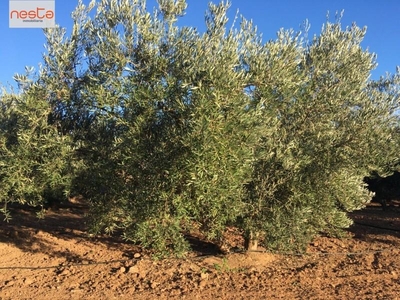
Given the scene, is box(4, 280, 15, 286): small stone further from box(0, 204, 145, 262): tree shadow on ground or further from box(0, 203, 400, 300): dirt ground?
box(0, 204, 145, 262): tree shadow on ground

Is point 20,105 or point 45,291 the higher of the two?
point 20,105

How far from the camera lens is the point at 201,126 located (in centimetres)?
539

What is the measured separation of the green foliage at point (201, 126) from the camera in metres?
5.83

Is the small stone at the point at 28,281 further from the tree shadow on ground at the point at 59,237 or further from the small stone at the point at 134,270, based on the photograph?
the small stone at the point at 134,270

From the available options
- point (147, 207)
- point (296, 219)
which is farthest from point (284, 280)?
point (147, 207)

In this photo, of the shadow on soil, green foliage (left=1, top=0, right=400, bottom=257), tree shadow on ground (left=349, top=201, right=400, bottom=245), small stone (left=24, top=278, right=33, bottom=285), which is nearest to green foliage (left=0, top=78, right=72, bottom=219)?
green foliage (left=1, top=0, right=400, bottom=257)

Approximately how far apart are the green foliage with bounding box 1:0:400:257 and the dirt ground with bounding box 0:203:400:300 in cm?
75

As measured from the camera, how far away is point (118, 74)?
6.58 metres

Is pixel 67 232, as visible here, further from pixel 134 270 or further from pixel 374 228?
pixel 374 228

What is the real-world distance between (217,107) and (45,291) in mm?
4282

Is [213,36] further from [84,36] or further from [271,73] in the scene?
[84,36]

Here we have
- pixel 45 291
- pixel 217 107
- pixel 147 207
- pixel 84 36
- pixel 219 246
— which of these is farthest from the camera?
pixel 219 246

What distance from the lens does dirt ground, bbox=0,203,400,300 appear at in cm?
662

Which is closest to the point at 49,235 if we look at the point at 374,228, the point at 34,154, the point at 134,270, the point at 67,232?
the point at 67,232
